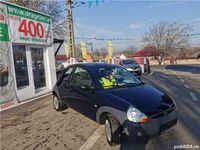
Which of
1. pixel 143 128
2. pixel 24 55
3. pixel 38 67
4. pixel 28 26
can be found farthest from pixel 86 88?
pixel 38 67

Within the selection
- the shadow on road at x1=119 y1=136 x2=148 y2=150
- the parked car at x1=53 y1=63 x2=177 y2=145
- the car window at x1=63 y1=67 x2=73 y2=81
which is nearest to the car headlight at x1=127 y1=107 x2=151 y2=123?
the parked car at x1=53 y1=63 x2=177 y2=145

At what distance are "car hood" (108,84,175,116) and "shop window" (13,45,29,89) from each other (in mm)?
6088

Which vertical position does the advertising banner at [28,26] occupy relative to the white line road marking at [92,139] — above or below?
above

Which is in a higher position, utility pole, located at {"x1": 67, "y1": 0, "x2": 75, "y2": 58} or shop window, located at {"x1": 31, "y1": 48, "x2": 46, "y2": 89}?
utility pole, located at {"x1": 67, "y1": 0, "x2": 75, "y2": 58}

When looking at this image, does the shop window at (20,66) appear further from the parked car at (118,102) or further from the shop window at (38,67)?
the parked car at (118,102)

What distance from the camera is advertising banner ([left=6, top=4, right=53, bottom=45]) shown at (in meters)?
9.62

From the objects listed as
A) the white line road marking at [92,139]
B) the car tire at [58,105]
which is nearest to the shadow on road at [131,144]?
the white line road marking at [92,139]

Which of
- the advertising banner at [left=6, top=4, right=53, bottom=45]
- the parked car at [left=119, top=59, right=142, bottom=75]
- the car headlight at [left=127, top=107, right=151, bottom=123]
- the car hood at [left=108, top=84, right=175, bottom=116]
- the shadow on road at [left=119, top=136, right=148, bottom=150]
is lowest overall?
the parked car at [left=119, top=59, right=142, bottom=75]

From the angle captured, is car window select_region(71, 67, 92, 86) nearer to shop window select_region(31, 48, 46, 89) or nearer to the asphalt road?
the asphalt road

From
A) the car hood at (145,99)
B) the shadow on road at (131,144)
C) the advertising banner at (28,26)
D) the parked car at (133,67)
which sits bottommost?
the parked car at (133,67)

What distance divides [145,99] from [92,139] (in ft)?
4.73

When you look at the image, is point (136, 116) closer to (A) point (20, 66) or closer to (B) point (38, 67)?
(A) point (20, 66)

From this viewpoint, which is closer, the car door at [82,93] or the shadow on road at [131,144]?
the shadow on road at [131,144]

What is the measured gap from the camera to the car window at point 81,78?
568cm
